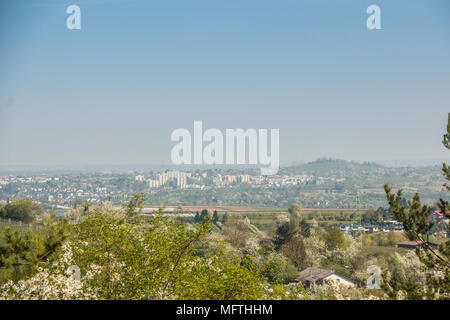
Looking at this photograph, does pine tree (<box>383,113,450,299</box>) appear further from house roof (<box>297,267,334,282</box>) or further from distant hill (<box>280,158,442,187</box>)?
distant hill (<box>280,158,442,187</box>)

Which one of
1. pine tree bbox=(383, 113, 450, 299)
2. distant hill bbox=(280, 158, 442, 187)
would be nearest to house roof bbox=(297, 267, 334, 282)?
pine tree bbox=(383, 113, 450, 299)

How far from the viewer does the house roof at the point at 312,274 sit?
18.6 m

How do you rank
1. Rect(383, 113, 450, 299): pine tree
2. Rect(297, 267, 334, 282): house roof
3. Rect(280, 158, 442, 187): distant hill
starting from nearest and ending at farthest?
Rect(383, 113, 450, 299): pine tree
Rect(297, 267, 334, 282): house roof
Rect(280, 158, 442, 187): distant hill

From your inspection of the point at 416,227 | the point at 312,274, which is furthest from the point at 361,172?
the point at 416,227

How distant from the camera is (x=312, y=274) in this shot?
19.5 m

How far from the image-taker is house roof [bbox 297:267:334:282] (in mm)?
18594

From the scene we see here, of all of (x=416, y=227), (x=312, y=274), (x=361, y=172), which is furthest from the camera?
(x=361, y=172)

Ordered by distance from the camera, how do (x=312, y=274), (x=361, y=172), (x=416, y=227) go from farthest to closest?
(x=361, y=172) → (x=312, y=274) → (x=416, y=227)

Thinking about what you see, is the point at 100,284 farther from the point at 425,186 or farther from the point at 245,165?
the point at 245,165

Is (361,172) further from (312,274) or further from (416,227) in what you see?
(416,227)

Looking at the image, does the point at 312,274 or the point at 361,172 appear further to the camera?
the point at 361,172
